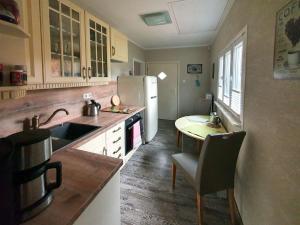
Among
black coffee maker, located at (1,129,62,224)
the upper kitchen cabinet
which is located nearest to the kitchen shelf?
black coffee maker, located at (1,129,62,224)

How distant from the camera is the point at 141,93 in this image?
3.43 metres

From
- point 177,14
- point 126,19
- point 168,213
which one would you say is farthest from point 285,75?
point 126,19

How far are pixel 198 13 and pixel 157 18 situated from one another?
0.60m

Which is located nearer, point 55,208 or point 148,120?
point 55,208

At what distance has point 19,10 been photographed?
3.63ft

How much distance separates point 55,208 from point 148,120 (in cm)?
286

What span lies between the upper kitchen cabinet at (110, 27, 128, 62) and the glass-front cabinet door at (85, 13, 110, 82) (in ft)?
0.57

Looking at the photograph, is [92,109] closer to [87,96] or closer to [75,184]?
[87,96]

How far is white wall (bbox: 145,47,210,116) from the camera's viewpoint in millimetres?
4891

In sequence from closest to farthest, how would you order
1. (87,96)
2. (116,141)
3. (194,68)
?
(116,141) < (87,96) < (194,68)

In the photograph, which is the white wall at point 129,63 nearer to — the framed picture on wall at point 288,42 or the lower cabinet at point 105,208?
the lower cabinet at point 105,208

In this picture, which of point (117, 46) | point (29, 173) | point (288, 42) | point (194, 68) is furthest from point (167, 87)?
point (29, 173)

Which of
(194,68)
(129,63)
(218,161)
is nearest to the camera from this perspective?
(218,161)

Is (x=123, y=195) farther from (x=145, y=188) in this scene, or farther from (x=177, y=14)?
(x=177, y=14)
